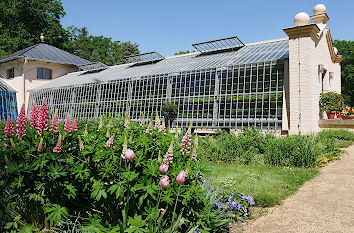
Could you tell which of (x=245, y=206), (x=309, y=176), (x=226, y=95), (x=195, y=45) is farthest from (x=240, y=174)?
(x=195, y=45)

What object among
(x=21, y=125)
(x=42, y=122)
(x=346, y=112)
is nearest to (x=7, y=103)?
(x=21, y=125)

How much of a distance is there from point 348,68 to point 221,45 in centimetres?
3062

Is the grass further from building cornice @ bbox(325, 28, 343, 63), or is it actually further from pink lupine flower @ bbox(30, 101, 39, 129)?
building cornice @ bbox(325, 28, 343, 63)

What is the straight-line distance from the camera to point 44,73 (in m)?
24.4

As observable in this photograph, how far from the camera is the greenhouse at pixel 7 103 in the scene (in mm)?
20297

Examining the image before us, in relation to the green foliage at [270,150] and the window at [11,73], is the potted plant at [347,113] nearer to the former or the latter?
the green foliage at [270,150]

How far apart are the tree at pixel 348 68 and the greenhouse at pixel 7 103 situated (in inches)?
1509

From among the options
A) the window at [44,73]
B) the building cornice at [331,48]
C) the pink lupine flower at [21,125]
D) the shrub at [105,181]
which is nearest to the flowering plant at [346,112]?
the building cornice at [331,48]

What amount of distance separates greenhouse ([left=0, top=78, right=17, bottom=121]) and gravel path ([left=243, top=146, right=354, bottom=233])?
21.3 metres

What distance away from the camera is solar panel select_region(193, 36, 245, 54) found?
15.3 metres

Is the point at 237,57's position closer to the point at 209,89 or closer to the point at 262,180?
the point at 209,89

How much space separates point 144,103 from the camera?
48.8 ft

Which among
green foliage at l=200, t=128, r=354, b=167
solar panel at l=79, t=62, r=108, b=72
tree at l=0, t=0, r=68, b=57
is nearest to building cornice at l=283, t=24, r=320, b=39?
green foliage at l=200, t=128, r=354, b=167

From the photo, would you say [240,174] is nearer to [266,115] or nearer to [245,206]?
[245,206]
